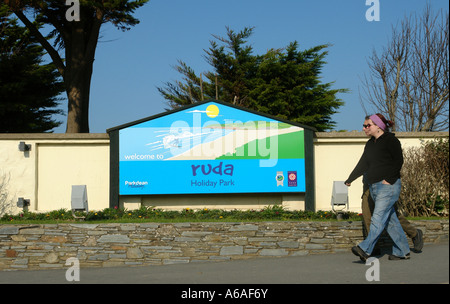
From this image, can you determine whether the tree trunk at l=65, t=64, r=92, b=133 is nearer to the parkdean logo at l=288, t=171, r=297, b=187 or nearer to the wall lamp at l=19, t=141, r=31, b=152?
the wall lamp at l=19, t=141, r=31, b=152

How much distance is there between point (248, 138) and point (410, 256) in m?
6.08

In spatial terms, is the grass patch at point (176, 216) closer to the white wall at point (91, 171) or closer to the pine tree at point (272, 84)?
the white wall at point (91, 171)

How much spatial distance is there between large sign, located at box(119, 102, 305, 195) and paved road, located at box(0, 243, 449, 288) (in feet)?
13.7

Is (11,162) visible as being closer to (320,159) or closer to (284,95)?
(320,159)

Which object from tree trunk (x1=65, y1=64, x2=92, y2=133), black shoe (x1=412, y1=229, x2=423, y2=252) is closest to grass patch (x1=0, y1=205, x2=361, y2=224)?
black shoe (x1=412, y1=229, x2=423, y2=252)

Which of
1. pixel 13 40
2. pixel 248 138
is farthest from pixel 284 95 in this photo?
pixel 248 138

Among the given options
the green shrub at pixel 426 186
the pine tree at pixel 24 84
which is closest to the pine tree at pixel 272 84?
the pine tree at pixel 24 84

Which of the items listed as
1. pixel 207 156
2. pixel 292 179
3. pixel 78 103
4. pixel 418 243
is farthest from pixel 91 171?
pixel 78 103

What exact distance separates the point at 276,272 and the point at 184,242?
245cm

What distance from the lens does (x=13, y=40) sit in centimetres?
3116

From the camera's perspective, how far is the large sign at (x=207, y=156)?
44.0 ft

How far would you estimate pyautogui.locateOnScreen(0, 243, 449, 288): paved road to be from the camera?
6.73 metres
